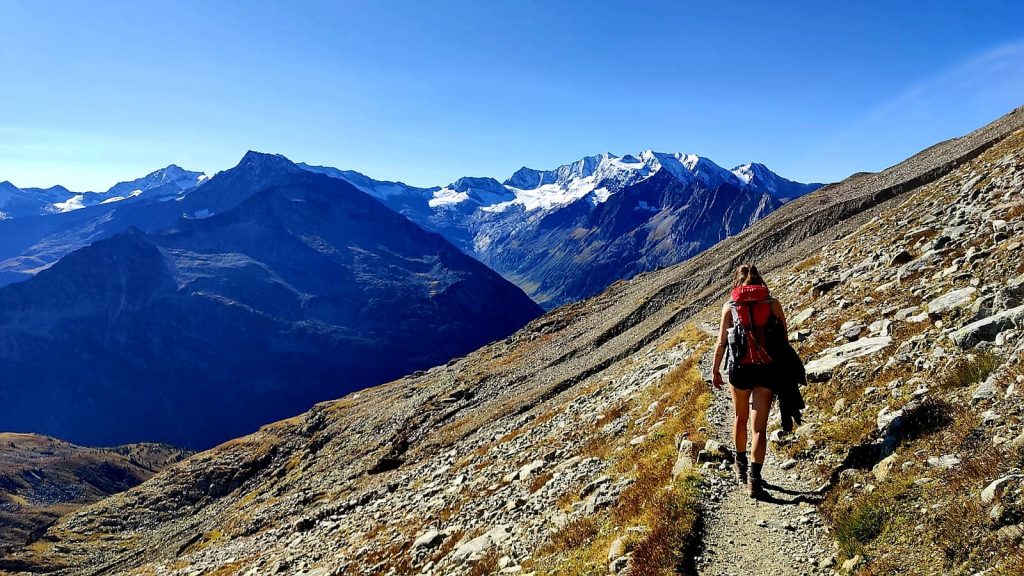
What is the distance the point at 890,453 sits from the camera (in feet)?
31.3

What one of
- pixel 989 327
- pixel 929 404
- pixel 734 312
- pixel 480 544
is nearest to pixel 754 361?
pixel 734 312

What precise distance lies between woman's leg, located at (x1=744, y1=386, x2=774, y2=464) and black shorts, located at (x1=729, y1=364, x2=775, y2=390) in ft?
0.42

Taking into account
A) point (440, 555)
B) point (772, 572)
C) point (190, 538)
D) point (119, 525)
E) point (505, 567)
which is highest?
point (772, 572)

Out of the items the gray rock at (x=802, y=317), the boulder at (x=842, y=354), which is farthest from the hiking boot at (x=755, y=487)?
the gray rock at (x=802, y=317)

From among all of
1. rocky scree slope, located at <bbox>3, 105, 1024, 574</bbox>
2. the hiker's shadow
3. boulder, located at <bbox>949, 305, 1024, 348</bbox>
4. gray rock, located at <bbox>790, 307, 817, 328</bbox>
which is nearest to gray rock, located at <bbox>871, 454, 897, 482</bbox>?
rocky scree slope, located at <bbox>3, 105, 1024, 574</bbox>

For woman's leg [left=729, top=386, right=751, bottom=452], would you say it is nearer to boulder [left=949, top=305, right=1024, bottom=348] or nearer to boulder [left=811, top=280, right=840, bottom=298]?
boulder [left=949, top=305, right=1024, bottom=348]

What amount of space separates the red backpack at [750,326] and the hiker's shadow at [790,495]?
2.45 metres

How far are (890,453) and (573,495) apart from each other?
779 cm

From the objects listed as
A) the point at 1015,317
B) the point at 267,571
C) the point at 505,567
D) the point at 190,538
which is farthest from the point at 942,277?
the point at 190,538

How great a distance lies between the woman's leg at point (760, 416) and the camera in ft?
35.3

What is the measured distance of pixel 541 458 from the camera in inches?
845

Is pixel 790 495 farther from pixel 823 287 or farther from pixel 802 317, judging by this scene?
pixel 823 287

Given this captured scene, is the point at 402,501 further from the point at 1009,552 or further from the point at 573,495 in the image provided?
the point at 1009,552

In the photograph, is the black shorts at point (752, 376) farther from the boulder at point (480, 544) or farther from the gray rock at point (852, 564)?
the boulder at point (480, 544)
